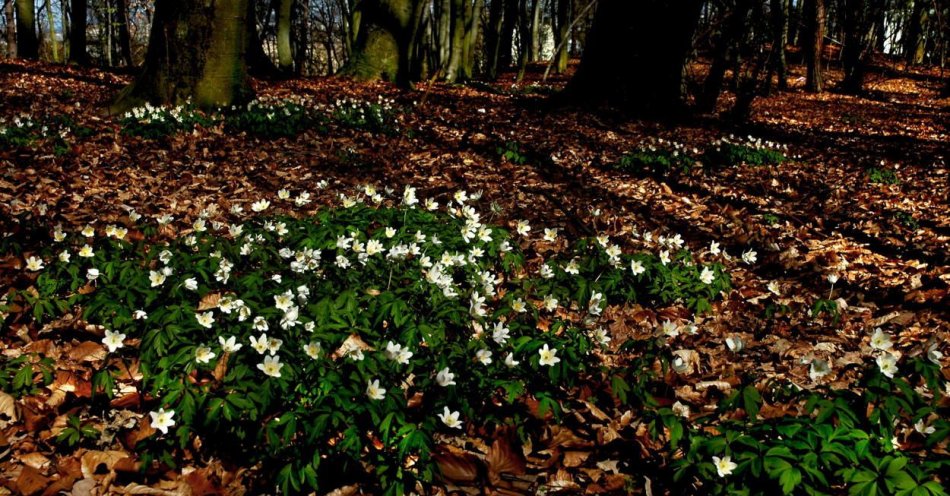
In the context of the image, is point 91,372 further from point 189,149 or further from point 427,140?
point 427,140

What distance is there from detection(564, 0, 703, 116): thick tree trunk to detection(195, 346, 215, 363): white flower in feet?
31.5

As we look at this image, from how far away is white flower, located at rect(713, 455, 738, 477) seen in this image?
196 cm

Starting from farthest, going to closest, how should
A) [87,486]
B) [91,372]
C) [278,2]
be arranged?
1. [278,2]
2. [91,372]
3. [87,486]

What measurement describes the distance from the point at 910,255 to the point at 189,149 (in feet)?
26.7

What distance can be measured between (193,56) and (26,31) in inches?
540

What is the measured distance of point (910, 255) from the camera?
5.31 m

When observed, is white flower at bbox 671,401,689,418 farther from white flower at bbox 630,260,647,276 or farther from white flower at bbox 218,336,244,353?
white flower at bbox 218,336,244,353

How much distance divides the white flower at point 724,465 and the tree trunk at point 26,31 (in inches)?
844

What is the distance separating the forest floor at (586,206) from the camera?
2.62m

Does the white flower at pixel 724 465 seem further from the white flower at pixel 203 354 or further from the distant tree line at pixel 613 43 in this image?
the distant tree line at pixel 613 43

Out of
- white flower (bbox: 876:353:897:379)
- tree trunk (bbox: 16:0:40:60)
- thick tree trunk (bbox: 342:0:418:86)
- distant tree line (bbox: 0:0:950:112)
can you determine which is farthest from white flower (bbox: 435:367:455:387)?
tree trunk (bbox: 16:0:40:60)

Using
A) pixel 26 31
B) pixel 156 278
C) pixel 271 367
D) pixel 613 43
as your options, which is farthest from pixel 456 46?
pixel 271 367

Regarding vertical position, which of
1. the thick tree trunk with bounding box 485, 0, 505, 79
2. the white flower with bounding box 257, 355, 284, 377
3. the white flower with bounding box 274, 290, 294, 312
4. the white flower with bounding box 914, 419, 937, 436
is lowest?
the white flower with bounding box 914, 419, 937, 436

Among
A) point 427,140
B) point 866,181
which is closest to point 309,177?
point 427,140
